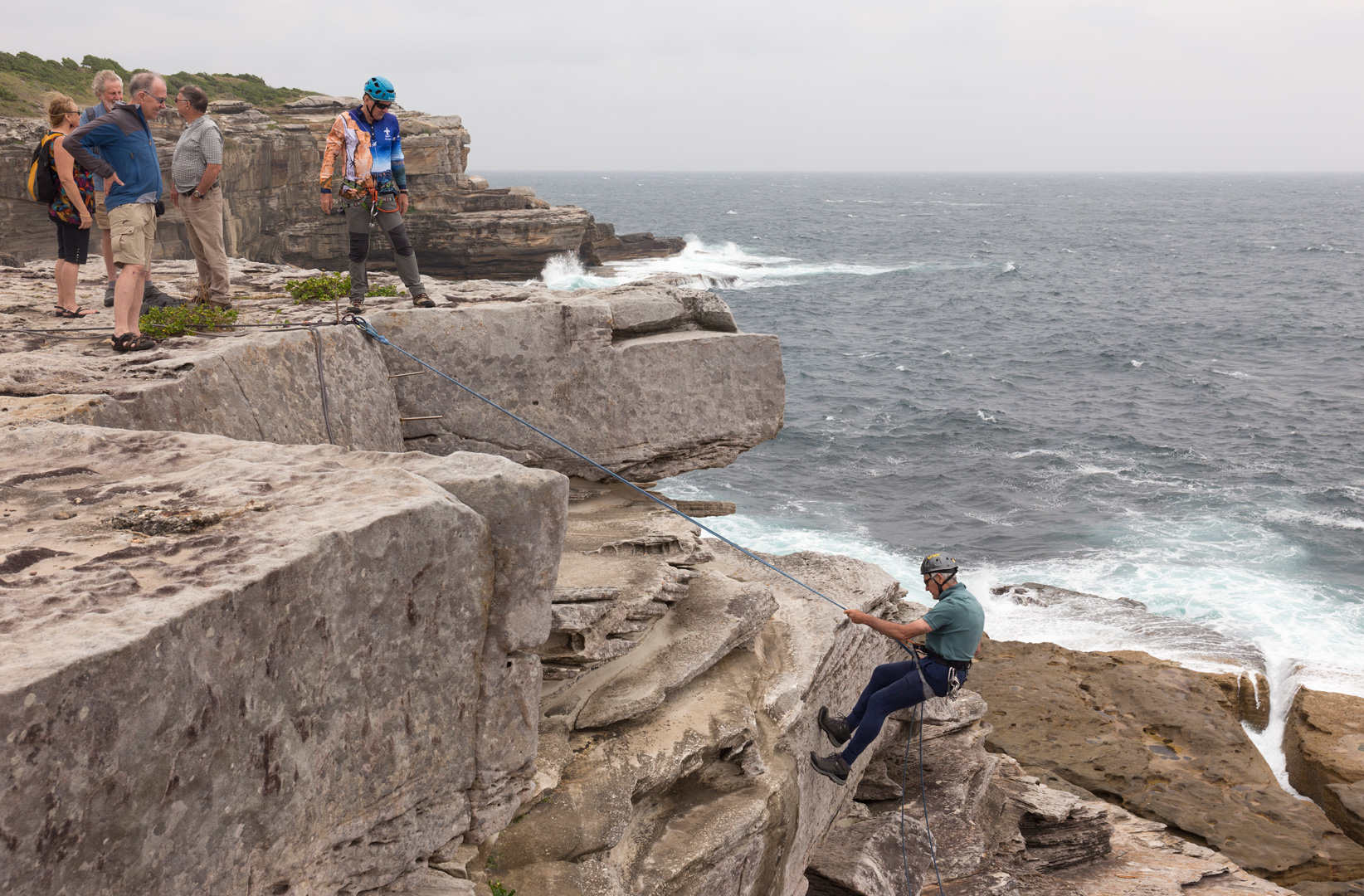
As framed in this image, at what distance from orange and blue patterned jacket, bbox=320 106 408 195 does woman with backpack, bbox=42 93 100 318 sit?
2317mm

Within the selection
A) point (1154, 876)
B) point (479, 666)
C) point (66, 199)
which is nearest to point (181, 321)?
point (66, 199)

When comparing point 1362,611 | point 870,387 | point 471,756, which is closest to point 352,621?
point 471,756

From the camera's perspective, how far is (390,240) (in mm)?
9672

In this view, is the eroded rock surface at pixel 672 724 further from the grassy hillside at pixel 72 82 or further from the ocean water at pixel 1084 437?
the grassy hillside at pixel 72 82

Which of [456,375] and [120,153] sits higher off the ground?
[120,153]

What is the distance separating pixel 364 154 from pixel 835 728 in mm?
7352

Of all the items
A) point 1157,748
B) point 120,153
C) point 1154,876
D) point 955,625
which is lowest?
point 1157,748

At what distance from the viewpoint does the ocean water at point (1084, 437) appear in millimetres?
22609

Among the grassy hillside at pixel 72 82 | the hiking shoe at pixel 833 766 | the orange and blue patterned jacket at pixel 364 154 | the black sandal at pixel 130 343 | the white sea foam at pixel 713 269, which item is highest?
the grassy hillside at pixel 72 82

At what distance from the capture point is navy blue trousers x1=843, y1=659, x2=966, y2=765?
27.6 feet

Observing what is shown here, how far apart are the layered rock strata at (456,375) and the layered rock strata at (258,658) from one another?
1.50 meters

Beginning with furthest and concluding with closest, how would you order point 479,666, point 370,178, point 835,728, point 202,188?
point 370,178
point 202,188
point 835,728
point 479,666

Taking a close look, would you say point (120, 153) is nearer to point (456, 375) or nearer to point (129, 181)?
point (129, 181)

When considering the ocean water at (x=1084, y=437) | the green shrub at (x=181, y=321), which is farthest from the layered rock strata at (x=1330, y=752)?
the green shrub at (x=181, y=321)
